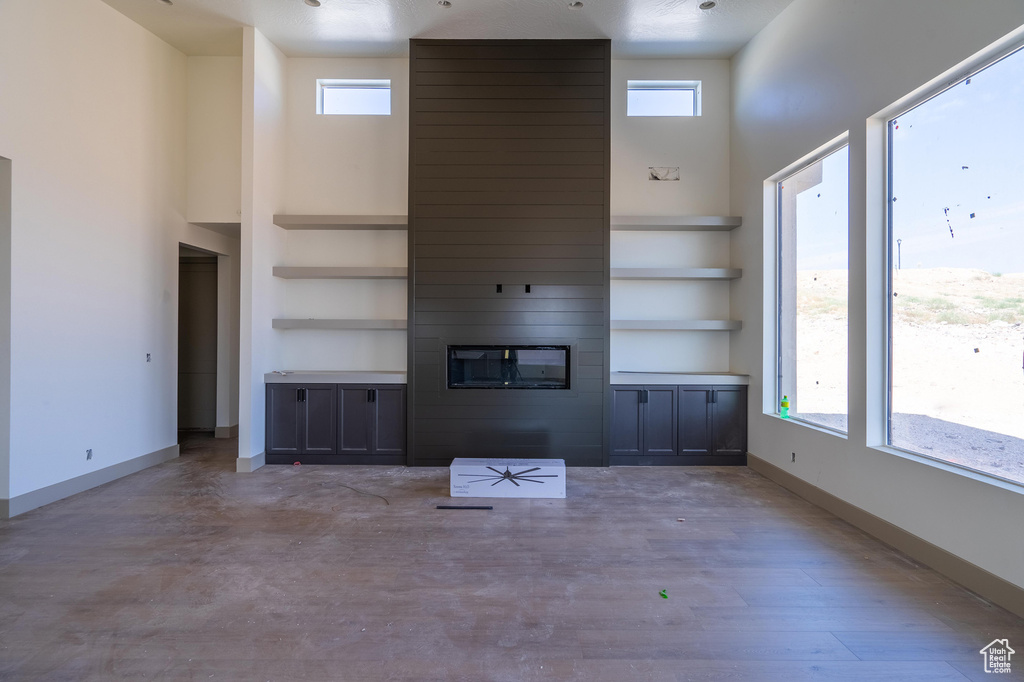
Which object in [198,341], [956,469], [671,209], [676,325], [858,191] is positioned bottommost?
[956,469]

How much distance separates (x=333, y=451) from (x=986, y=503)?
183 inches

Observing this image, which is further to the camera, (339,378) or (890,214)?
(339,378)

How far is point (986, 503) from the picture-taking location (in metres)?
2.28

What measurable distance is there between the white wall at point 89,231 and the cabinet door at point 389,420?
2088mm

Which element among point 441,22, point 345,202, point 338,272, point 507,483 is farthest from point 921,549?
point 345,202

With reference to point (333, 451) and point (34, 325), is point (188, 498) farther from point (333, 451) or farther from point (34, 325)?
point (34, 325)

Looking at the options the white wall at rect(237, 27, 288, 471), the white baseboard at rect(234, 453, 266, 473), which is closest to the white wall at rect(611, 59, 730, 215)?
the white wall at rect(237, 27, 288, 471)

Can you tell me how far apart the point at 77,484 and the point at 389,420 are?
2386 mm

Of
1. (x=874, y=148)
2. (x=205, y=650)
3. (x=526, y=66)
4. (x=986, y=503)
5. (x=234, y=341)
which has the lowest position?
(x=205, y=650)

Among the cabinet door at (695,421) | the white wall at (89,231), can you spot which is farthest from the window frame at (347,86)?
the cabinet door at (695,421)

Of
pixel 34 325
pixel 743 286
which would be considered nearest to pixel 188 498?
pixel 34 325

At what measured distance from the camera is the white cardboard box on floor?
148 inches

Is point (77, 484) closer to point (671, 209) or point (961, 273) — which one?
point (671, 209)

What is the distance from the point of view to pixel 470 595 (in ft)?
7.55
